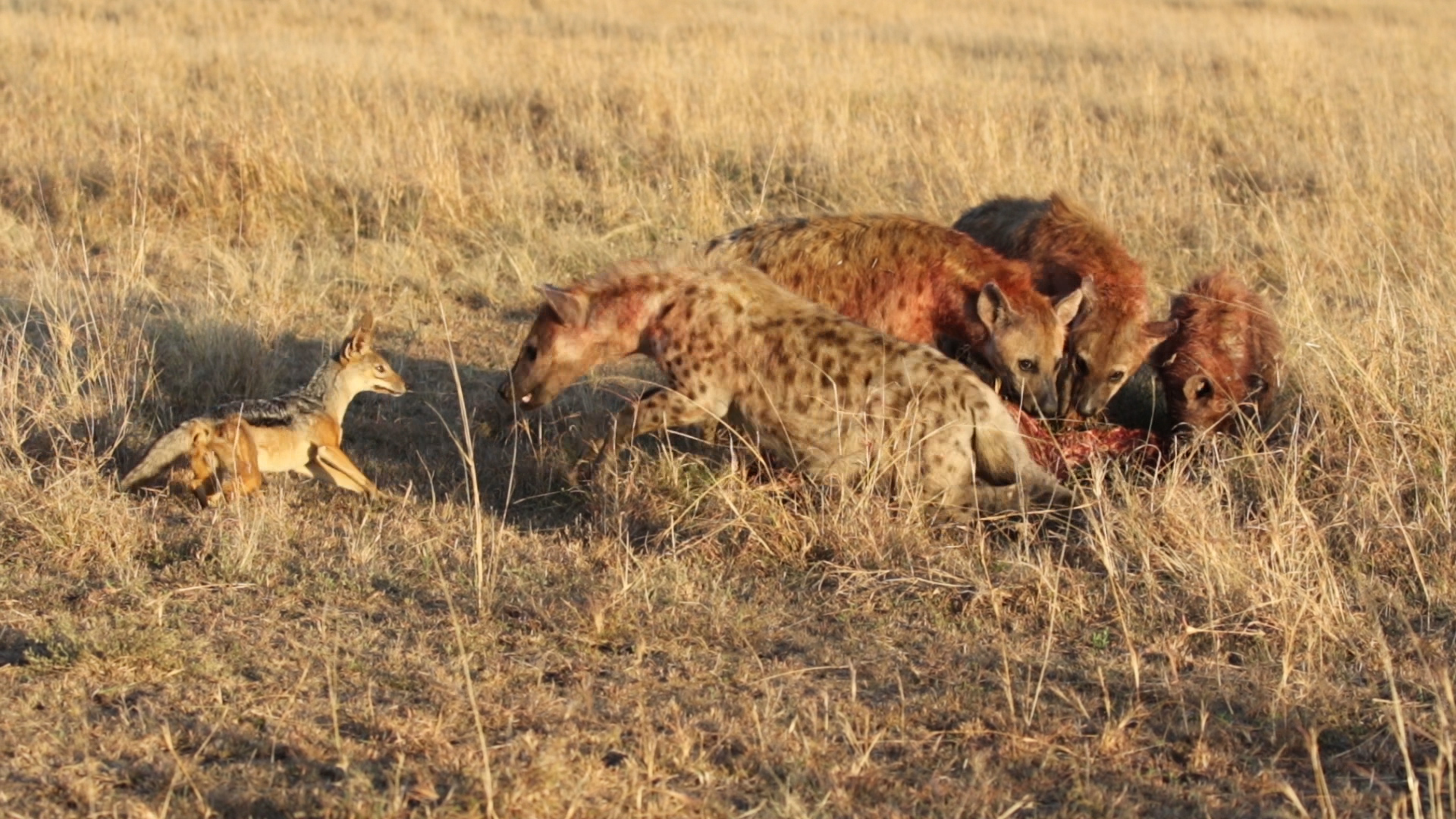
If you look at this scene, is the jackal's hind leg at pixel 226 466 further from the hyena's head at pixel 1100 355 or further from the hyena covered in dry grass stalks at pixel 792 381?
the hyena's head at pixel 1100 355

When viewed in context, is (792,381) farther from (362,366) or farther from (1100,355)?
(362,366)

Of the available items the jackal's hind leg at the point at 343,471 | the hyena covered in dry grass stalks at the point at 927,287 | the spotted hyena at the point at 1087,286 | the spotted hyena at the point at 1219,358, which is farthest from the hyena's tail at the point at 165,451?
the spotted hyena at the point at 1219,358

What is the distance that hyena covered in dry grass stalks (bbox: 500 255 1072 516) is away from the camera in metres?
6.55

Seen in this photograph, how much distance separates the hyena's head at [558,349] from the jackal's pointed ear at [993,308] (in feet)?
5.47

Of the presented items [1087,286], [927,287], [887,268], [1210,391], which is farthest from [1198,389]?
[887,268]

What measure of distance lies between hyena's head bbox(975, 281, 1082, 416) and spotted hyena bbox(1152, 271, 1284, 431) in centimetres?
61

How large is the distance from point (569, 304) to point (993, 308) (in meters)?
1.93

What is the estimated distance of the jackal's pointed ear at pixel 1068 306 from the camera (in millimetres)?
7613

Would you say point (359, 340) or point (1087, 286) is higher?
point (1087, 286)

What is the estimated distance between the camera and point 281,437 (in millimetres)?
6719

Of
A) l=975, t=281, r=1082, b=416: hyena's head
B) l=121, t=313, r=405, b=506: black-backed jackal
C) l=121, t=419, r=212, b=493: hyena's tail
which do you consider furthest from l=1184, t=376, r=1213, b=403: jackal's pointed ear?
l=121, t=419, r=212, b=493: hyena's tail

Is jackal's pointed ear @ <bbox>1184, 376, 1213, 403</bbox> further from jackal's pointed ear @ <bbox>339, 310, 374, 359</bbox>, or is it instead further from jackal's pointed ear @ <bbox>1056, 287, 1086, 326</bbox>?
jackal's pointed ear @ <bbox>339, 310, 374, 359</bbox>

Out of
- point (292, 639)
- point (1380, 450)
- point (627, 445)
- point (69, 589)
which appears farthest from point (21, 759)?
point (1380, 450)

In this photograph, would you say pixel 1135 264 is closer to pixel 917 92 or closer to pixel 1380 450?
pixel 1380 450
